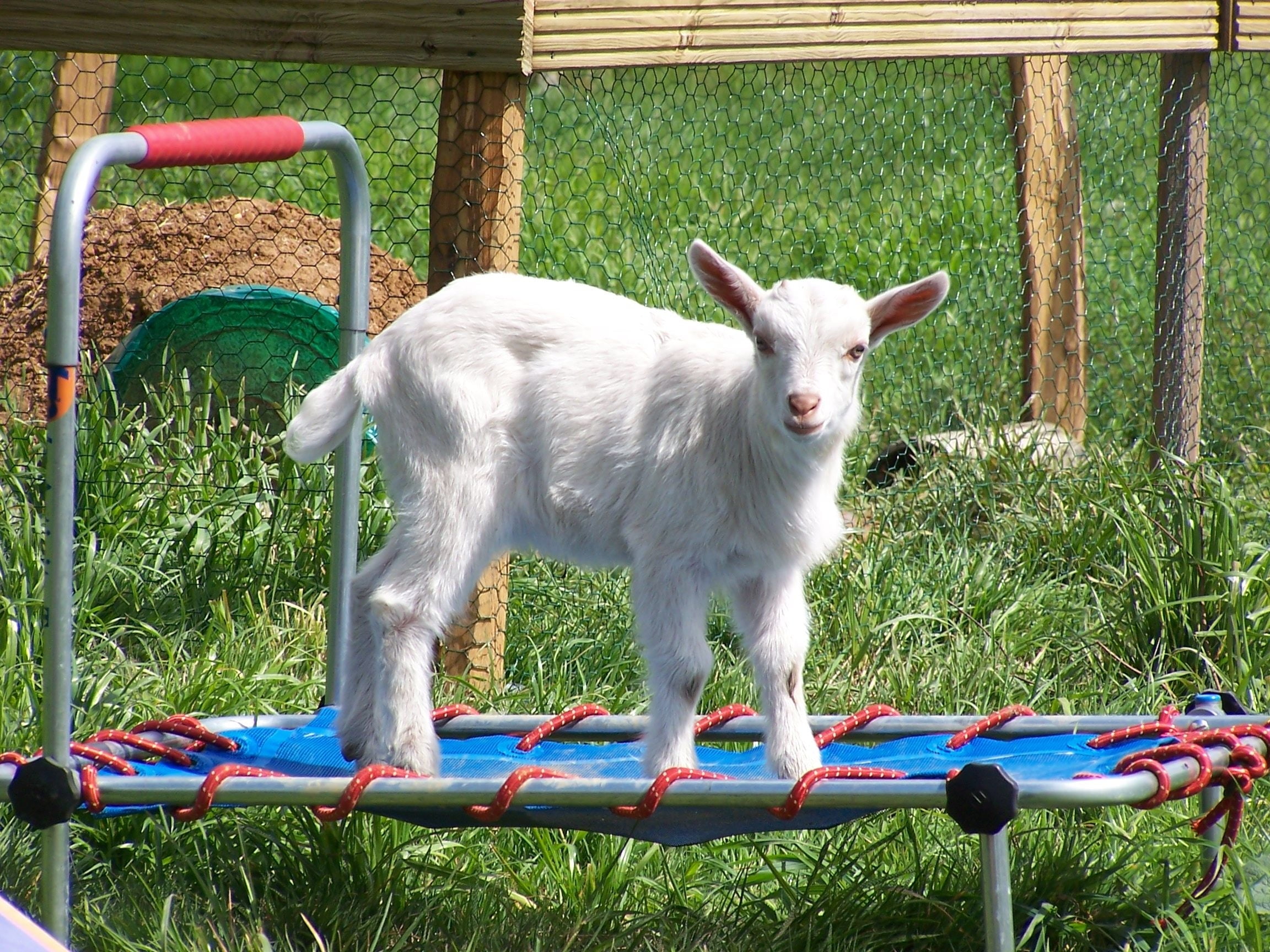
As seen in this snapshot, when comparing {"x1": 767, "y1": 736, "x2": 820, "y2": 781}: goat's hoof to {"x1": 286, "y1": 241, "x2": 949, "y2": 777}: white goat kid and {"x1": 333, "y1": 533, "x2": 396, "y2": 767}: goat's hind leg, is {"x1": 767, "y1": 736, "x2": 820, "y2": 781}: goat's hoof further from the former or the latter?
{"x1": 333, "y1": 533, "x2": 396, "y2": 767}: goat's hind leg

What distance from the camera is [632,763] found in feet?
10.3

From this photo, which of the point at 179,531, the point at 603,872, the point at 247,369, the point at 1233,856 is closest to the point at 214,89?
the point at 247,369

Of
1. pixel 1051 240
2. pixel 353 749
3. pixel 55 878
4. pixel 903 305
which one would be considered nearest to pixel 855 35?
pixel 1051 240

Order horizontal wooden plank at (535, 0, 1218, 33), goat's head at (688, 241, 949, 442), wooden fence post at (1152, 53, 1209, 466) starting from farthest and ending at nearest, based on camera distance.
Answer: wooden fence post at (1152, 53, 1209, 466)
horizontal wooden plank at (535, 0, 1218, 33)
goat's head at (688, 241, 949, 442)

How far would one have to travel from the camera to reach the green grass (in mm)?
2994

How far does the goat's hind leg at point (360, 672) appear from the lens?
3.03 metres

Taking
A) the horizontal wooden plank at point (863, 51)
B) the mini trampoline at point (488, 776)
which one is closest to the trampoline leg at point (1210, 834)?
the mini trampoline at point (488, 776)

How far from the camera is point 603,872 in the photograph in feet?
10.3

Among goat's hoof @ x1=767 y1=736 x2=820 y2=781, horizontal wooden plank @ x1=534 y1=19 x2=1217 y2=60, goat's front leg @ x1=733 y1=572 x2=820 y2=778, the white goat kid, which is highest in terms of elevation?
horizontal wooden plank @ x1=534 y1=19 x2=1217 y2=60

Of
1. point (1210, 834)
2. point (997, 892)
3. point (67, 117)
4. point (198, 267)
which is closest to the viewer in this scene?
point (997, 892)

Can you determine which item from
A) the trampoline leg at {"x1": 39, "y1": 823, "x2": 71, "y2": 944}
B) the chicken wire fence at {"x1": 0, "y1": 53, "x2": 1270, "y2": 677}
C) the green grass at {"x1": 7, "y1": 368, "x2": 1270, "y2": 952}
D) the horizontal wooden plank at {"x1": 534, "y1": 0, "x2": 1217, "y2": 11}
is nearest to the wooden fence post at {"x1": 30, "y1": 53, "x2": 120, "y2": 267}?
the chicken wire fence at {"x1": 0, "y1": 53, "x2": 1270, "y2": 677}

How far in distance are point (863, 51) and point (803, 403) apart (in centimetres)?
232

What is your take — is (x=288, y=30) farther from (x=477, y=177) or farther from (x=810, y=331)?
(x=810, y=331)

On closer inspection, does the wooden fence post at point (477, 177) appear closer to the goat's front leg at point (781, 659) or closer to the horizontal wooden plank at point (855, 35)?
the horizontal wooden plank at point (855, 35)
